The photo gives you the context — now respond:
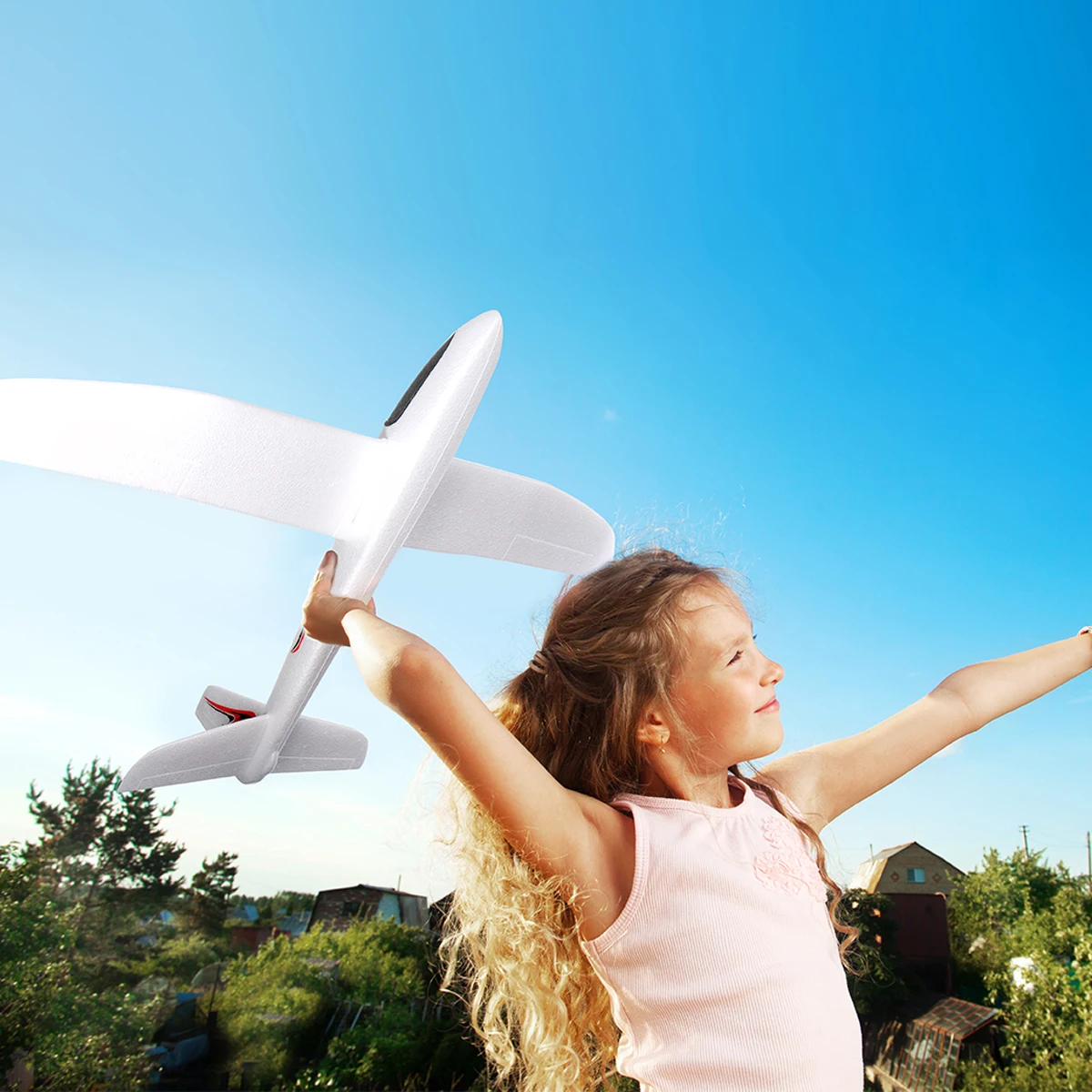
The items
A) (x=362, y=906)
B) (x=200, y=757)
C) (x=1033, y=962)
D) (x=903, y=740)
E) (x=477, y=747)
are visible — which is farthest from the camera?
(x=362, y=906)

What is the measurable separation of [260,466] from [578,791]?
1.76 metres

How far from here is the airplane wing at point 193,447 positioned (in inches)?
88.7

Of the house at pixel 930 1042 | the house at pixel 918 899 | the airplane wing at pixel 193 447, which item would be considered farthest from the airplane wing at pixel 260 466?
the house at pixel 930 1042

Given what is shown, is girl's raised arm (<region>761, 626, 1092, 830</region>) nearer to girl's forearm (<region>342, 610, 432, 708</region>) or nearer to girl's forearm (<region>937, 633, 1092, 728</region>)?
girl's forearm (<region>937, 633, 1092, 728</region>)

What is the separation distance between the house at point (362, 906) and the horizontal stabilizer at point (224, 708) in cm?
1231

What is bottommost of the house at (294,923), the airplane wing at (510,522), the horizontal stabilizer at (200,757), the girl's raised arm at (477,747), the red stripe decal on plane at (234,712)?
the girl's raised arm at (477,747)

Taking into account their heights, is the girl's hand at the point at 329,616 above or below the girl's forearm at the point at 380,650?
above

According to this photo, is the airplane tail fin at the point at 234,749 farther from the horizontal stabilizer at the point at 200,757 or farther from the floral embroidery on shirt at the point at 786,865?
the floral embroidery on shirt at the point at 786,865

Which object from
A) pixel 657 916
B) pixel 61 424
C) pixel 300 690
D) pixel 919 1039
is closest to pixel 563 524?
pixel 300 690

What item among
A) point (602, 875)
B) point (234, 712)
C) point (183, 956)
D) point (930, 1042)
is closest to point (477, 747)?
point (602, 875)

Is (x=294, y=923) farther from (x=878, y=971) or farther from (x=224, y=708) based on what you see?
(x=224, y=708)

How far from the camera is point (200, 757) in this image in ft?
11.9

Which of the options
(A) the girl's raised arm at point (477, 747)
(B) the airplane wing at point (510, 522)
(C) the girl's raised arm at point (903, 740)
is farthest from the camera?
(B) the airplane wing at point (510, 522)

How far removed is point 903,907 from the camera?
14148mm
